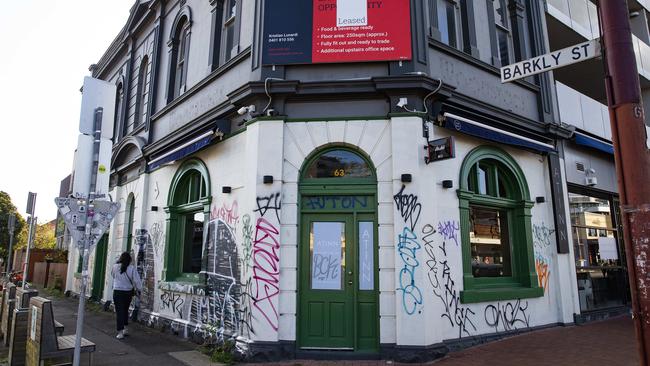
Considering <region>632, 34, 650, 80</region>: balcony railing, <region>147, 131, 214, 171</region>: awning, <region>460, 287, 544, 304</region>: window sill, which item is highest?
<region>632, 34, 650, 80</region>: balcony railing

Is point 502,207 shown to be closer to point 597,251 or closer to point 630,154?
point 597,251

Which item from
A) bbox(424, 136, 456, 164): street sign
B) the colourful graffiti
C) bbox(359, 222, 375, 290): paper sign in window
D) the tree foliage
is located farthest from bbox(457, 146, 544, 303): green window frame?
the tree foliage

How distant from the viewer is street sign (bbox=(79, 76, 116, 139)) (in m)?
5.44

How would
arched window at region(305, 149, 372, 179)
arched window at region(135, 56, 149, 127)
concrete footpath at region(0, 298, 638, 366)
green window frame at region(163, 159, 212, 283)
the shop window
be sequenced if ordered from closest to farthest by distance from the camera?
concrete footpath at region(0, 298, 638, 366) → arched window at region(305, 149, 372, 179) → the shop window → green window frame at region(163, 159, 212, 283) → arched window at region(135, 56, 149, 127)

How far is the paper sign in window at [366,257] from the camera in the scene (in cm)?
729

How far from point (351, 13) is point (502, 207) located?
5032 mm

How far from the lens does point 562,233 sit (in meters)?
9.88

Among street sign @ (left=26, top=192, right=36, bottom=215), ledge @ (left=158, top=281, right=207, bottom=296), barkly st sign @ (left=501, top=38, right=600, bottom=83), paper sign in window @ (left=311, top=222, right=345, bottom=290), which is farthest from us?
street sign @ (left=26, top=192, right=36, bottom=215)

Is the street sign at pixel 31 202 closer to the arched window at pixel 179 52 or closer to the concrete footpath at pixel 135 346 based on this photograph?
the concrete footpath at pixel 135 346

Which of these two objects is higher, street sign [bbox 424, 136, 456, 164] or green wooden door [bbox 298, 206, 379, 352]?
street sign [bbox 424, 136, 456, 164]

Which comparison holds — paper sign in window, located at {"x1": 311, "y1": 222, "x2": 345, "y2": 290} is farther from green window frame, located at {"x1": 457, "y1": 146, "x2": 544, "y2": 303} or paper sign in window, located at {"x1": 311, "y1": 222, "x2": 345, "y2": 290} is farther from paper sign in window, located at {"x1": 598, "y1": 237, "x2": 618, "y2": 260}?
paper sign in window, located at {"x1": 598, "y1": 237, "x2": 618, "y2": 260}

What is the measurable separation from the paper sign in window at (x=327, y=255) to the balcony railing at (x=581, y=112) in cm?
703

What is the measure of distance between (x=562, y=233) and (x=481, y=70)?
4056mm

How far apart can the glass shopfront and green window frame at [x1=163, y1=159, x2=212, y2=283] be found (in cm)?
878
